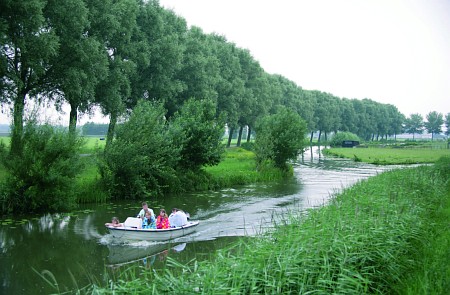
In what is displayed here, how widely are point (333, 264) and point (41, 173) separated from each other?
16667mm

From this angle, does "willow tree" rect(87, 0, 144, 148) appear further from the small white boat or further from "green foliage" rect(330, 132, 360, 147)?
"green foliage" rect(330, 132, 360, 147)

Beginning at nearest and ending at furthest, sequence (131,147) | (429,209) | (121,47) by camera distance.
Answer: (429,209) < (131,147) < (121,47)

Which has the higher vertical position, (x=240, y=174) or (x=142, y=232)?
(x=240, y=174)

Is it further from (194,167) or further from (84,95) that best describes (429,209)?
(84,95)

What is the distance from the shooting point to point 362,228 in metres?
11.1

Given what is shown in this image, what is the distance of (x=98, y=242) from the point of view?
688 inches


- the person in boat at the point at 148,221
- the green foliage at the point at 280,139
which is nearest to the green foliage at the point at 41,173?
the person in boat at the point at 148,221

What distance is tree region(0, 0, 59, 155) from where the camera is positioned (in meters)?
27.8

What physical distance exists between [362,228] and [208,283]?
193 inches

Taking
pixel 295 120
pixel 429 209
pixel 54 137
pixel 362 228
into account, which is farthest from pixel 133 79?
pixel 362 228

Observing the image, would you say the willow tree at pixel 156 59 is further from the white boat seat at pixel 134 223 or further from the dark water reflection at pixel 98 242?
the white boat seat at pixel 134 223

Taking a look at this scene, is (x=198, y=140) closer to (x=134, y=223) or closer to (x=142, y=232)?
(x=134, y=223)

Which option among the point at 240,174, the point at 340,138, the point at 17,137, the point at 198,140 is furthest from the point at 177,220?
the point at 340,138

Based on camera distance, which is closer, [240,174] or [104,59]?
[104,59]
